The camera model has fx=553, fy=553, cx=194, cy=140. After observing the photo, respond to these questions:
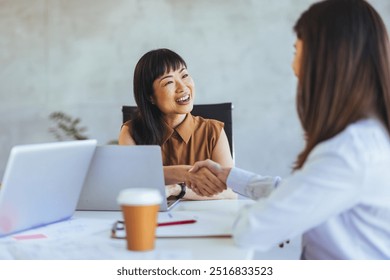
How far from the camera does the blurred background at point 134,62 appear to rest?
338cm

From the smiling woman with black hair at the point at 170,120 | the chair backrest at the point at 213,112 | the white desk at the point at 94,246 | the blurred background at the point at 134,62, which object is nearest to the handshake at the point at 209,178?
the white desk at the point at 94,246

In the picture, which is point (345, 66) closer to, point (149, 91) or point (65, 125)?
point (149, 91)

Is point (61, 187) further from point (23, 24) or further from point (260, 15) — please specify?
point (23, 24)

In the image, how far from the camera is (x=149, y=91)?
2.14 m

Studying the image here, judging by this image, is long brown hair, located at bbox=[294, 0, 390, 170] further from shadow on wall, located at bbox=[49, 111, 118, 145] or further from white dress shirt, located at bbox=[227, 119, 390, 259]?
shadow on wall, located at bbox=[49, 111, 118, 145]

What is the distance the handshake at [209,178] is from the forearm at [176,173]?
89mm

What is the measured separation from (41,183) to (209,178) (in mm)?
540

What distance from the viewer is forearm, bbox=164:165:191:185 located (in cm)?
174

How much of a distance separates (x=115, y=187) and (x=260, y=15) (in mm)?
2229

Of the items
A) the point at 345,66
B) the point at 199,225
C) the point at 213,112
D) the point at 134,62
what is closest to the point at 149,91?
the point at 213,112

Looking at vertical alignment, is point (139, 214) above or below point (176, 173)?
above

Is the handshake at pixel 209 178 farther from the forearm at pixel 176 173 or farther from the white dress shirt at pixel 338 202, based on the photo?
the white dress shirt at pixel 338 202

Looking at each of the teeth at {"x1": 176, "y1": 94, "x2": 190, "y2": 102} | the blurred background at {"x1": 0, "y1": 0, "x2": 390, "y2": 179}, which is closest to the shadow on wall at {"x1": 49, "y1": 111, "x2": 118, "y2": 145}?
the blurred background at {"x1": 0, "y1": 0, "x2": 390, "y2": 179}

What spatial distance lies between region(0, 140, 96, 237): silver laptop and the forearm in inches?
17.5
